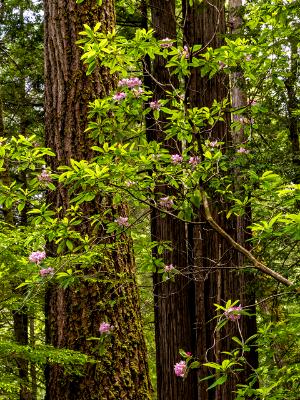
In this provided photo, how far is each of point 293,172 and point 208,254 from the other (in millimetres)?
1724

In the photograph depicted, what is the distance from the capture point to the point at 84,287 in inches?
143

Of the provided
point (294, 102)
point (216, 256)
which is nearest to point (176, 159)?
point (216, 256)

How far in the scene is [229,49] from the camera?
2.78 metres

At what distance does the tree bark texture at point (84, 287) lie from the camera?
11.5ft

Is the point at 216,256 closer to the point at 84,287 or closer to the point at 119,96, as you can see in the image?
the point at 84,287

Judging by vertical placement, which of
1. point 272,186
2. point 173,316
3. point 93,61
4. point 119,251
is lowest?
point 173,316

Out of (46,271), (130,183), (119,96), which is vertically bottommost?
(46,271)

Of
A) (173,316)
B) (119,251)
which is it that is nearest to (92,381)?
(119,251)

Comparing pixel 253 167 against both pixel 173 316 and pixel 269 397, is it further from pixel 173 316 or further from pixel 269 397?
pixel 173 316

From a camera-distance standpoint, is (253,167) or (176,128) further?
(253,167)

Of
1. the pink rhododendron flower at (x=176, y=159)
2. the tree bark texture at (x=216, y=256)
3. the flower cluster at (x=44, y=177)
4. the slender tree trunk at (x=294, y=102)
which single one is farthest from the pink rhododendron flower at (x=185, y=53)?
the tree bark texture at (x=216, y=256)

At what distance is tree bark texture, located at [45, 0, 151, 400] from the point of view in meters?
3.50

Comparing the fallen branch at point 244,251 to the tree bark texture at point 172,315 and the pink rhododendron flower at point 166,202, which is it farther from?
the tree bark texture at point 172,315

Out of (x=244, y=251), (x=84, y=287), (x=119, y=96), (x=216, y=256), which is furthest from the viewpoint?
(x=216, y=256)
